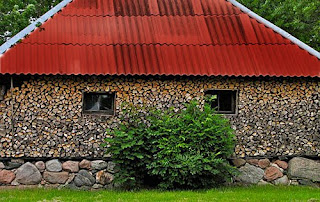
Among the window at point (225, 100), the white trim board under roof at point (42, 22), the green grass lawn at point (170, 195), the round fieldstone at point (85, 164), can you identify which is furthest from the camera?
the window at point (225, 100)

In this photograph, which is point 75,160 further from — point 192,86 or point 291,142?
point 291,142

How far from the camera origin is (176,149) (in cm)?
987

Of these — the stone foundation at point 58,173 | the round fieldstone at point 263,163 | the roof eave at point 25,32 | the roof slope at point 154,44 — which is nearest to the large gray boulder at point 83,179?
the stone foundation at point 58,173

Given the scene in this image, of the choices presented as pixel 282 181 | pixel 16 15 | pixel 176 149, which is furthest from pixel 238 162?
pixel 16 15

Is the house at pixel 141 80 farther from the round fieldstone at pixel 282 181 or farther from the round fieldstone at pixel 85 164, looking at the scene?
the round fieldstone at pixel 282 181

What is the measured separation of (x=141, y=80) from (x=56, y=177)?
9.73 ft

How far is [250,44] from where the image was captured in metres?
11.5

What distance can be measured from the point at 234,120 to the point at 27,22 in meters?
8.95

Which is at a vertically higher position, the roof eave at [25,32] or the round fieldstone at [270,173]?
the roof eave at [25,32]

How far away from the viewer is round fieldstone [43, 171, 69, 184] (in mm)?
10477

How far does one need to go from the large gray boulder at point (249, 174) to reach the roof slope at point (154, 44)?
2246mm

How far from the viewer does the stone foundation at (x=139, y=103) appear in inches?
413

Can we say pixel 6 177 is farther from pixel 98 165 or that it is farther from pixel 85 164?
pixel 98 165

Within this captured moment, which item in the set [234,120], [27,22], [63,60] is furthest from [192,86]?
[27,22]
